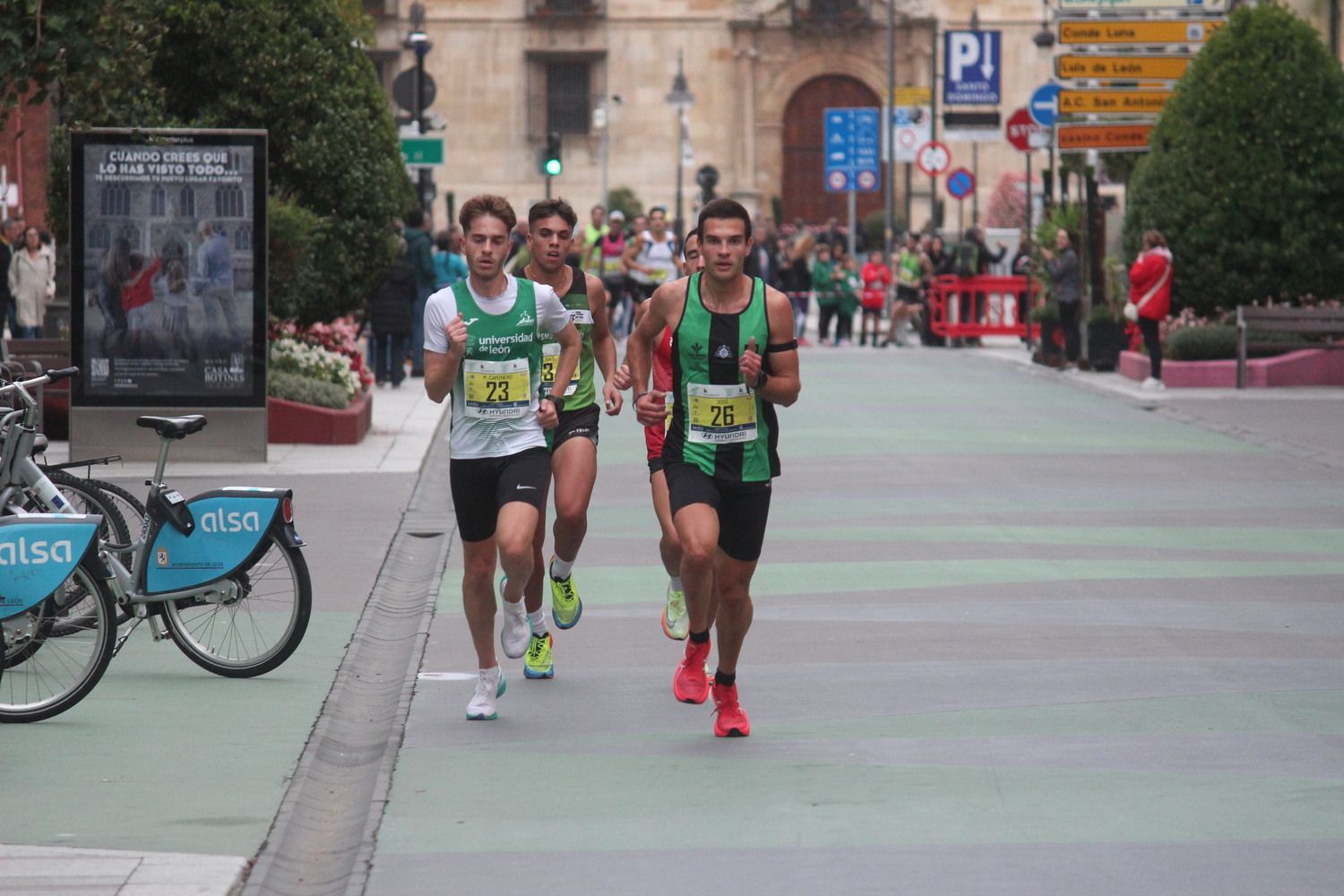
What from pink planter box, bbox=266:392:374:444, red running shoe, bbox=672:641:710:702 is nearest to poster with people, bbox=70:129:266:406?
pink planter box, bbox=266:392:374:444

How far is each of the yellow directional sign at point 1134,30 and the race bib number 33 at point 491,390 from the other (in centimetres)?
2313

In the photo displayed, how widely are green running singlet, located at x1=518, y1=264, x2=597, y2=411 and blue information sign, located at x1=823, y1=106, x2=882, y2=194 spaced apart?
33.5 metres

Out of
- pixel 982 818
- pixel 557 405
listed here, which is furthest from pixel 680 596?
pixel 982 818

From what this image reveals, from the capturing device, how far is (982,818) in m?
6.82

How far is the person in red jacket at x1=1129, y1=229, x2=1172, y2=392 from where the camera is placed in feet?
82.9

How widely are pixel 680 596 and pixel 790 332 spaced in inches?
85.3

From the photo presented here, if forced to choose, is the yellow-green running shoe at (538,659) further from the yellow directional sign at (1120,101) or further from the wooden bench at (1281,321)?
the yellow directional sign at (1120,101)

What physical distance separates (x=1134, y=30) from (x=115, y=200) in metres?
17.6

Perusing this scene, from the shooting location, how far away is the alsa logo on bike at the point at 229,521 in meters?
8.93

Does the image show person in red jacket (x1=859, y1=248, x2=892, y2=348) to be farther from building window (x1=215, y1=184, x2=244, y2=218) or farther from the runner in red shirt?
the runner in red shirt

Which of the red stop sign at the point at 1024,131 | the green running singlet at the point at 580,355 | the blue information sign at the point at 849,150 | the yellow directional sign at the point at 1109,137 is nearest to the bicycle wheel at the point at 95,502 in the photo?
the green running singlet at the point at 580,355

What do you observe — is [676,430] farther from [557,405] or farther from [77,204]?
[77,204]

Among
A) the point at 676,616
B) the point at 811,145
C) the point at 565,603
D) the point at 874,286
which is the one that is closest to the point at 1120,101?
A: the point at 874,286

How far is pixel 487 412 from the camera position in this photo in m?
8.43
